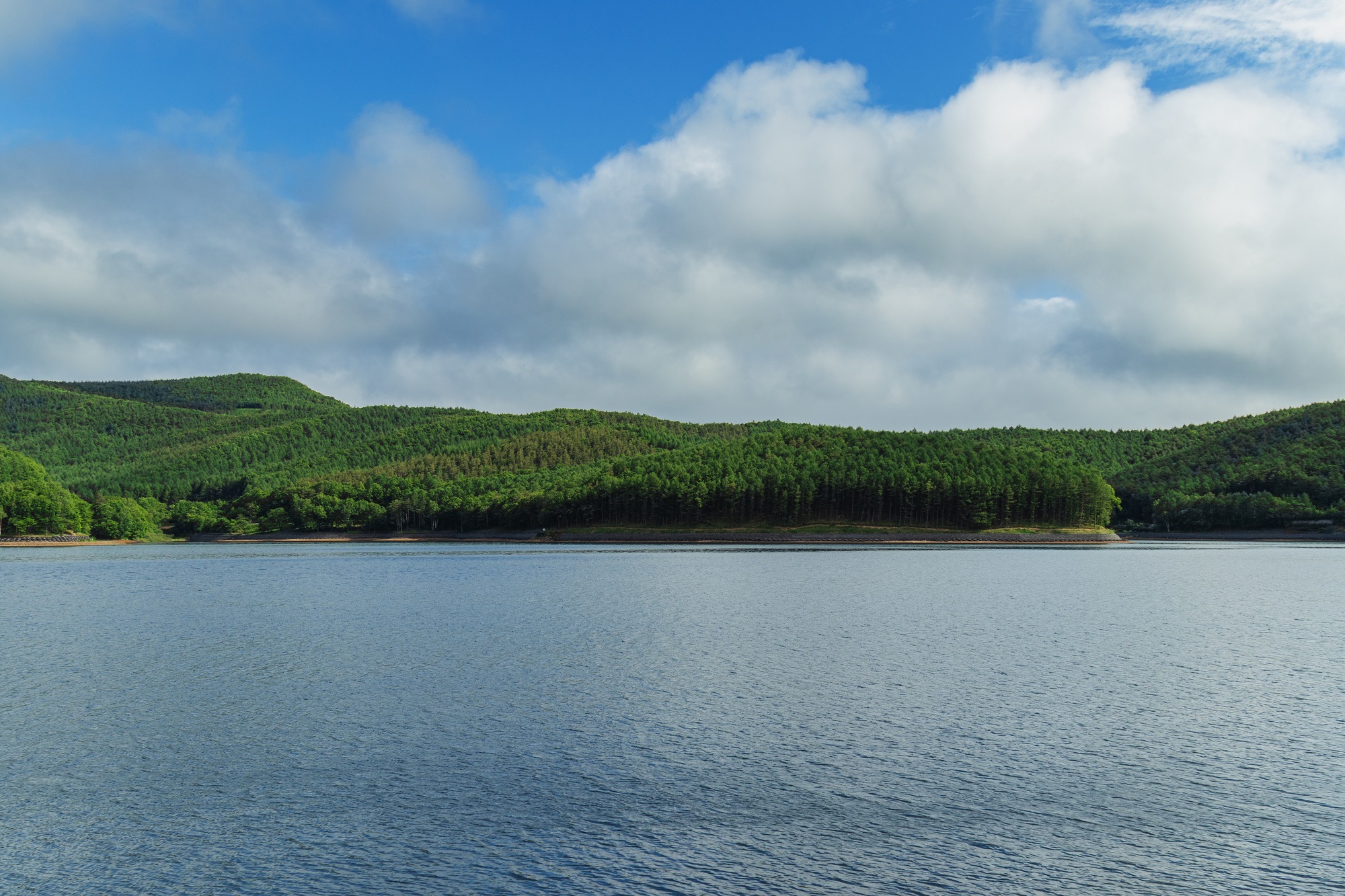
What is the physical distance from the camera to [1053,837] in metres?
16.8

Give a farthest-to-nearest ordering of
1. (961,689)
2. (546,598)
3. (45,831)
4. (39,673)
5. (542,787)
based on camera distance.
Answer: (546,598) → (39,673) → (961,689) → (542,787) → (45,831)

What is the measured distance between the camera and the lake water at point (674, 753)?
15617mm

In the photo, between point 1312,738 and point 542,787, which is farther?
point 1312,738

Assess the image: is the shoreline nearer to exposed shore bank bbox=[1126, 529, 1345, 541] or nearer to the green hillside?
exposed shore bank bbox=[1126, 529, 1345, 541]

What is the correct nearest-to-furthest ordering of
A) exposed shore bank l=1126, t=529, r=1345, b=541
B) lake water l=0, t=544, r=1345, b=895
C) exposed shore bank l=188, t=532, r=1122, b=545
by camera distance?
lake water l=0, t=544, r=1345, b=895 → exposed shore bank l=188, t=532, r=1122, b=545 → exposed shore bank l=1126, t=529, r=1345, b=541

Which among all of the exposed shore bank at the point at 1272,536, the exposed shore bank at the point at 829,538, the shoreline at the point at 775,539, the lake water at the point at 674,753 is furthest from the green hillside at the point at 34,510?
the exposed shore bank at the point at 1272,536

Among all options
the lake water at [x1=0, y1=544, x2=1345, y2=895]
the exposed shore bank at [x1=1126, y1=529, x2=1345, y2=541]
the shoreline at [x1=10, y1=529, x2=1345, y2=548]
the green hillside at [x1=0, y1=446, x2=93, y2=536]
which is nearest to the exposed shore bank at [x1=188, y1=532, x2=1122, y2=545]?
the shoreline at [x1=10, y1=529, x2=1345, y2=548]

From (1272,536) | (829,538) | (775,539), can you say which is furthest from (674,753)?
(1272,536)

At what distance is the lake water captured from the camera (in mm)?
15617

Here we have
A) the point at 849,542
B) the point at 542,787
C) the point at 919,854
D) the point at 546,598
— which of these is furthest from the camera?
the point at 849,542

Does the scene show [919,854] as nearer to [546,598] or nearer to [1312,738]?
[1312,738]

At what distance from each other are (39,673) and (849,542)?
132m

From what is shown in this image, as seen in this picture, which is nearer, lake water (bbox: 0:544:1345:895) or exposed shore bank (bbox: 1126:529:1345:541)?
lake water (bbox: 0:544:1345:895)

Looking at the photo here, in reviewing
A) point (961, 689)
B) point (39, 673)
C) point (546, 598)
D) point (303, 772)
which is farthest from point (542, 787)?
point (546, 598)
